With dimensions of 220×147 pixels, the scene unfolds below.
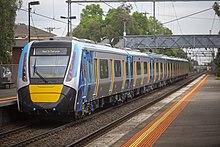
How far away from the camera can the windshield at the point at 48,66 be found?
1552cm

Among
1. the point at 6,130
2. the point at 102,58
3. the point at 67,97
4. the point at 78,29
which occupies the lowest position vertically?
the point at 6,130

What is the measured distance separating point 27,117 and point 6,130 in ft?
9.99

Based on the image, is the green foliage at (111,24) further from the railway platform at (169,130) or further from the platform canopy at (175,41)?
the railway platform at (169,130)

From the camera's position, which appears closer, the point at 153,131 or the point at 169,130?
the point at 153,131

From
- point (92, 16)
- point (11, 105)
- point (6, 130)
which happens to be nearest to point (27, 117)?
point (11, 105)

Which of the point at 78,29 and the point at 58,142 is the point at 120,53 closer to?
the point at 58,142

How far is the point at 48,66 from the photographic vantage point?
51.6 ft

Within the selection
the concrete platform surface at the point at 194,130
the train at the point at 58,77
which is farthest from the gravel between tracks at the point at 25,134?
the concrete platform surface at the point at 194,130

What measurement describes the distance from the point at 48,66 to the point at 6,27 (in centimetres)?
2870

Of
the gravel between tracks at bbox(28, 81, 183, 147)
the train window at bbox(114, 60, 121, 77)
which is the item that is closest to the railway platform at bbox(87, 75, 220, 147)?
the gravel between tracks at bbox(28, 81, 183, 147)

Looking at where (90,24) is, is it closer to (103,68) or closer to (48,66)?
(103,68)

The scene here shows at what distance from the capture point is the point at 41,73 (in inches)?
614

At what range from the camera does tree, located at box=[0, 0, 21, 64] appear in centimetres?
4241

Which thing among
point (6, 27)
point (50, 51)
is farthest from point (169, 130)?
point (6, 27)
